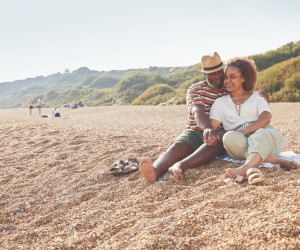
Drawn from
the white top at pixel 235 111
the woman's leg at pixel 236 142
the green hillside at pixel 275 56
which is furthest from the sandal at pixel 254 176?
the green hillside at pixel 275 56

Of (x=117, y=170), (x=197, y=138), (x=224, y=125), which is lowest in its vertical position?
(x=117, y=170)

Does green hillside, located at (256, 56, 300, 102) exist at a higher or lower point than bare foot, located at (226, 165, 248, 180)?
higher

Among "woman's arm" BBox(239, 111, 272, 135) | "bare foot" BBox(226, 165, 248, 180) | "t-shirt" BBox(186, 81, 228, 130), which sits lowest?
"bare foot" BBox(226, 165, 248, 180)

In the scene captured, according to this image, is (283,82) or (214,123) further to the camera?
(283,82)

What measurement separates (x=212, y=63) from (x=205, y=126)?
76 centimetres

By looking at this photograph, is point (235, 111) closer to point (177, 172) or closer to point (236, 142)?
point (236, 142)

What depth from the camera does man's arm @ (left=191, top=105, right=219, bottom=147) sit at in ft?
10.4

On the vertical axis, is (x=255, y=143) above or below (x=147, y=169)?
above

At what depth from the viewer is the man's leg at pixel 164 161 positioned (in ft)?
10.3

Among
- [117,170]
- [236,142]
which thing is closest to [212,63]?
[236,142]

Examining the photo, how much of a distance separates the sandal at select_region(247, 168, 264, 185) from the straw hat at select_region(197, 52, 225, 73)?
52.9 inches

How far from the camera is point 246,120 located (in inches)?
132

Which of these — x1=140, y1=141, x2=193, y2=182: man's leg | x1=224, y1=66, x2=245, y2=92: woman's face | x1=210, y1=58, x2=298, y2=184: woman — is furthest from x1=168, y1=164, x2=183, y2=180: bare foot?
x1=224, y1=66, x2=245, y2=92: woman's face

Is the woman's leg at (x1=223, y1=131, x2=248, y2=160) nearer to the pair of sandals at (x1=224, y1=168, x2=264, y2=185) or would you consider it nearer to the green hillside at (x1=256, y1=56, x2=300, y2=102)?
the pair of sandals at (x1=224, y1=168, x2=264, y2=185)
